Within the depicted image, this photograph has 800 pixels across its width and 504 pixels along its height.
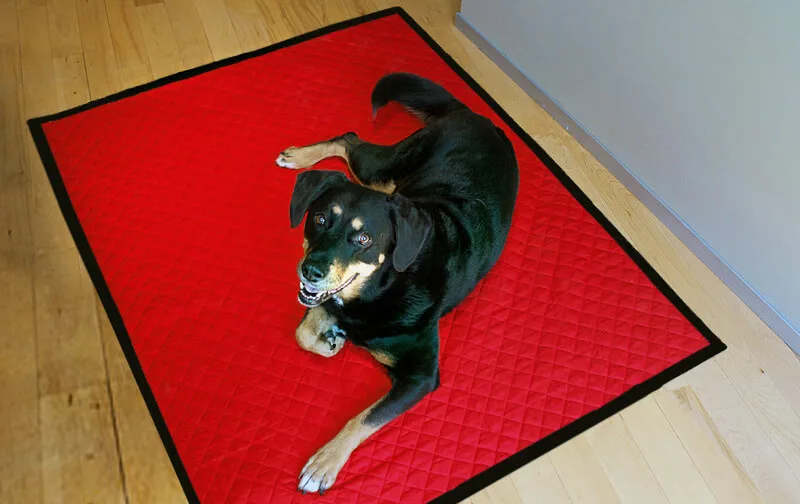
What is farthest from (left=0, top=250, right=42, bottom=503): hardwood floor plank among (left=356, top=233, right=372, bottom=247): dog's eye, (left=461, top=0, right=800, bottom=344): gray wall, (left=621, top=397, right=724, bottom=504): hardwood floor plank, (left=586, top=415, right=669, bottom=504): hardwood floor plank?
(left=461, top=0, right=800, bottom=344): gray wall

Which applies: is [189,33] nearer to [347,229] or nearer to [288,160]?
[288,160]

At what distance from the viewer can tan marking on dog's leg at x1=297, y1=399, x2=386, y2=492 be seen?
1654mm

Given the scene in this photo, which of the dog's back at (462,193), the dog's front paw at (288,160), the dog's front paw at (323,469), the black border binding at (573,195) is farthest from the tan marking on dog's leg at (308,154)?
the dog's front paw at (323,469)

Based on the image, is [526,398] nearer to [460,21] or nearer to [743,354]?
[743,354]

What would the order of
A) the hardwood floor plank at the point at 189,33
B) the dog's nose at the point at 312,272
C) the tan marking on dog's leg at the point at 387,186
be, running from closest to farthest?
the dog's nose at the point at 312,272
the tan marking on dog's leg at the point at 387,186
the hardwood floor plank at the point at 189,33

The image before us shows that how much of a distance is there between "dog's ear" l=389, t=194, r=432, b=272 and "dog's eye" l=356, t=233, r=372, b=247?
6 centimetres

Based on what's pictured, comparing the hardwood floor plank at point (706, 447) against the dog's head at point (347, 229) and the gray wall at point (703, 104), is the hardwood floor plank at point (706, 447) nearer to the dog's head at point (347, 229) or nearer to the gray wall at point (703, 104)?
the gray wall at point (703, 104)

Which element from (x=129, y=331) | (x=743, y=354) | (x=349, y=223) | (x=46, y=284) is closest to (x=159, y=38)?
(x=46, y=284)

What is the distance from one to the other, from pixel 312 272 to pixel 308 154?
854mm

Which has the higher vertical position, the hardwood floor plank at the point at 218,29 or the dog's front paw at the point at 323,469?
the hardwood floor plank at the point at 218,29

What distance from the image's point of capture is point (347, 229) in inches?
59.6

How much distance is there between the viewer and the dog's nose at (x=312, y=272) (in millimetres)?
1489

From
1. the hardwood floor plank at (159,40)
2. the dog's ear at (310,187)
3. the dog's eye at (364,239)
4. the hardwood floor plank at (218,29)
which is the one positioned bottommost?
the hardwood floor plank at (159,40)

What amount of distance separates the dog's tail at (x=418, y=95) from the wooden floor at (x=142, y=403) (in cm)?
46
